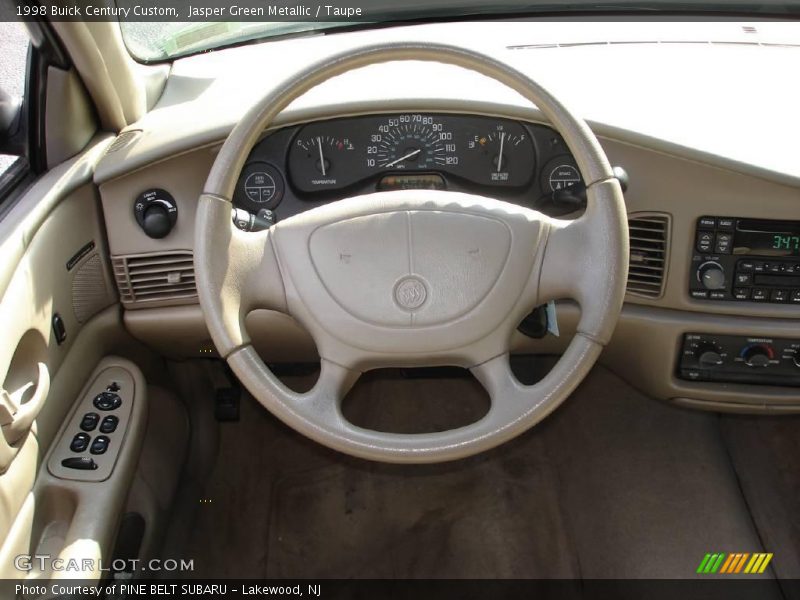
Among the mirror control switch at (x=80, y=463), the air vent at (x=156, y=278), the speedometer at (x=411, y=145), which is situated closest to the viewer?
the mirror control switch at (x=80, y=463)

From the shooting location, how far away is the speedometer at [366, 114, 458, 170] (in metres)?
1.82

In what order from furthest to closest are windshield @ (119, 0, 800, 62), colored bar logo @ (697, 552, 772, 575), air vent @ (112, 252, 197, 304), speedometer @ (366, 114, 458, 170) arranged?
colored bar logo @ (697, 552, 772, 575), windshield @ (119, 0, 800, 62), air vent @ (112, 252, 197, 304), speedometer @ (366, 114, 458, 170)

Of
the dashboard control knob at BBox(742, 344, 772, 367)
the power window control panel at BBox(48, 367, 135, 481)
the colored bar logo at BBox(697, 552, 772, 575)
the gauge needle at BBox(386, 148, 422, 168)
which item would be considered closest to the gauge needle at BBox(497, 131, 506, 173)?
the gauge needle at BBox(386, 148, 422, 168)

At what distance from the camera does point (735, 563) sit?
2195mm

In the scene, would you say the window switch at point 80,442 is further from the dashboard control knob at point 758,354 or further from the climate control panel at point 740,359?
the dashboard control knob at point 758,354

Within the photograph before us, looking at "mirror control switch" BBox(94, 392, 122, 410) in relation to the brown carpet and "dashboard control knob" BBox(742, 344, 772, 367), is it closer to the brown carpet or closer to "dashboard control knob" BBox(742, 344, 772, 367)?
the brown carpet

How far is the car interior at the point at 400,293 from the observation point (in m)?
1.42

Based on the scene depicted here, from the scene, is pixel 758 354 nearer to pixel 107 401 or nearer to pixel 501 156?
pixel 501 156

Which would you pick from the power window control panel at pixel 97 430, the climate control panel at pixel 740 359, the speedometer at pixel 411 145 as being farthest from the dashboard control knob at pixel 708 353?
the power window control panel at pixel 97 430

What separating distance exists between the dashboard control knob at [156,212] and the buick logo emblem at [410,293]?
689 millimetres

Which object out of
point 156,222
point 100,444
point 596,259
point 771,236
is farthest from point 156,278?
point 771,236

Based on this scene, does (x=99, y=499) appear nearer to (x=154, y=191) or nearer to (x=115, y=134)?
(x=154, y=191)

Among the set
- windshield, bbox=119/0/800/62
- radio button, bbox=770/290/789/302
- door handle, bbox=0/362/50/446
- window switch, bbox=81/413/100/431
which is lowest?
window switch, bbox=81/413/100/431

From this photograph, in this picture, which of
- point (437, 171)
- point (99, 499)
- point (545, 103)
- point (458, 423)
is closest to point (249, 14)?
point (437, 171)
